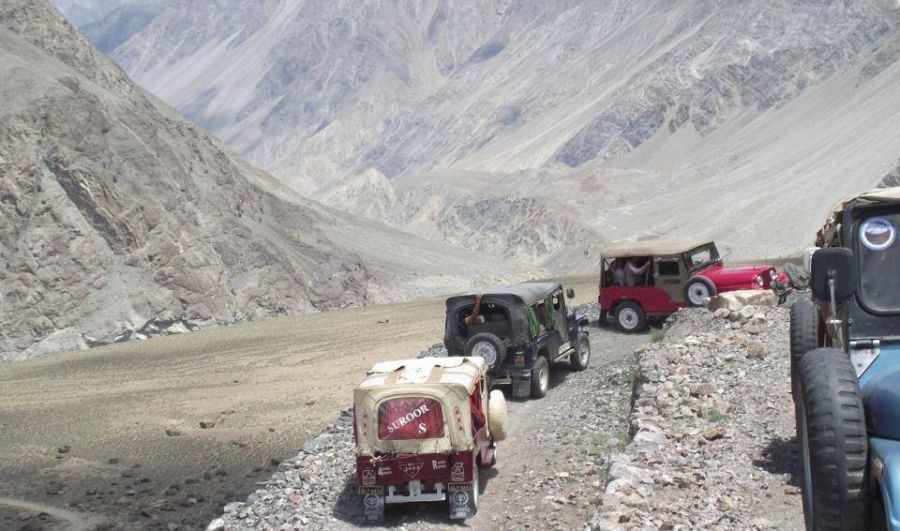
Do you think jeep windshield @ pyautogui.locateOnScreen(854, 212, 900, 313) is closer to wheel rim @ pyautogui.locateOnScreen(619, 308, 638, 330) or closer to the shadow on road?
the shadow on road

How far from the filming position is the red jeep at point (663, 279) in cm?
2242

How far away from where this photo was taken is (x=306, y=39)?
623 feet

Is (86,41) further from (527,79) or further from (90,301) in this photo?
(527,79)

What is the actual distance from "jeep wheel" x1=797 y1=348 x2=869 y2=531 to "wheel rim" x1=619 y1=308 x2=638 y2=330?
18.5 metres

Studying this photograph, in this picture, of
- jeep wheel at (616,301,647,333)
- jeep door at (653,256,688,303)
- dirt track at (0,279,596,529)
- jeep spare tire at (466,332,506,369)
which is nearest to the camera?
dirt track at (0,279,596,529)

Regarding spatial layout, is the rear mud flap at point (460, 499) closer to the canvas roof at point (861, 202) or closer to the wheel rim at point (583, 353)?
the canvas roof at point (861, 202)

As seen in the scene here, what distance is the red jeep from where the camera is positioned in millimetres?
22422

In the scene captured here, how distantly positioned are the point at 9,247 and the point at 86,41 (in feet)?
82.0

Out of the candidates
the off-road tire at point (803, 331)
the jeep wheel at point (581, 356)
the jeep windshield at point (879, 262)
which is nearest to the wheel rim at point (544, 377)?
the jeep wheel at point (581, 356)

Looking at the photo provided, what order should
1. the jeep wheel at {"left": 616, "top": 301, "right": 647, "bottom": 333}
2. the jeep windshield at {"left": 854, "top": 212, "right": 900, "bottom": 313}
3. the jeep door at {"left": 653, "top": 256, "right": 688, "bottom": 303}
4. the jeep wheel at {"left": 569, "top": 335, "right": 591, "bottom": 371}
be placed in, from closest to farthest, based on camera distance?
1. the jeep windshield at {"left": 854, "top": 212, "right": 900, "bottom": 313}
2. the jeep wheel at {"left": 569, "top": 335, "right": 591, "bottom": 371}
3. the jeep door at {"left": 653, "top": 256, "right": 688, "bottom": 303}
4. the jeep wheel at {"left": 616, "top": 301, "right": 647, "bottom": 333}

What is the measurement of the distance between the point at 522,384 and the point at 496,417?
14.2 ft

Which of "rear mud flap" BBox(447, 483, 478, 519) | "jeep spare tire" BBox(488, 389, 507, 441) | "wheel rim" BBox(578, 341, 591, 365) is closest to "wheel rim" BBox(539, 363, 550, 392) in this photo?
"wheel rim" BBox(578, 341, 591, 365)

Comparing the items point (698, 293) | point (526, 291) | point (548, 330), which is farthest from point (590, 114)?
point (526, 291)

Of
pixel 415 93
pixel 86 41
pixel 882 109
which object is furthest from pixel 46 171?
pixel 415 93
